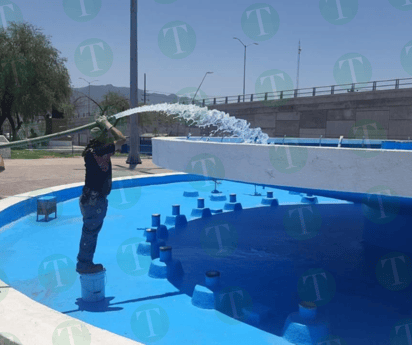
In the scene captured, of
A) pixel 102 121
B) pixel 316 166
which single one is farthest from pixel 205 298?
pixel 102 121

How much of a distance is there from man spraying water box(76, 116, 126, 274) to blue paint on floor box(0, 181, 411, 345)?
30.2 inches

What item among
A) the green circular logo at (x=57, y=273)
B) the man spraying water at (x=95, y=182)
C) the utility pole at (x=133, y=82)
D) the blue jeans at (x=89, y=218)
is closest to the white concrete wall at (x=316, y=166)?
the man spraying water at (x=95, y=182)

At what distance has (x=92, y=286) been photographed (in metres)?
5.70

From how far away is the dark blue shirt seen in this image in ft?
17.4

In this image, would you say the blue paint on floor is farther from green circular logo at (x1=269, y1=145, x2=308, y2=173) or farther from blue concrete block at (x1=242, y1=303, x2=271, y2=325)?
green circular logo at (x1=269, y1=145, x2=308, y2=173)

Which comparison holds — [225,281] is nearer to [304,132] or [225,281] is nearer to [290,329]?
[290,329]

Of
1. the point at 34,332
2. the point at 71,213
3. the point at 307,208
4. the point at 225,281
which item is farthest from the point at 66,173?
the point at 34,332

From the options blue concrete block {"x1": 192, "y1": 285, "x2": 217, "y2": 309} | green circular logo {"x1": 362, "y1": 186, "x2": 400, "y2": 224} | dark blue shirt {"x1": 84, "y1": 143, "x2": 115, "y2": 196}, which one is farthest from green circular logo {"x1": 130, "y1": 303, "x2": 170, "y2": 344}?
green circular logo {"x1": 362, "y1": 186, "x2": 400, "y2": 224}

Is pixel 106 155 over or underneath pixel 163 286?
over

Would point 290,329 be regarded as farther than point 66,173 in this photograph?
No

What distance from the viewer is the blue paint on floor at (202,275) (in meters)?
5.21

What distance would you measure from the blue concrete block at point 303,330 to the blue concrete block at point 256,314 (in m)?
0.45

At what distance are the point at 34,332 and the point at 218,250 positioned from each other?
5.04 metres

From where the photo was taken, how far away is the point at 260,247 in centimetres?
873
